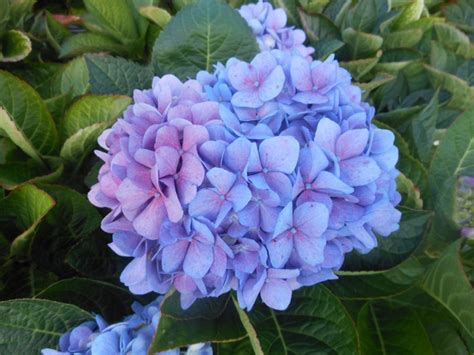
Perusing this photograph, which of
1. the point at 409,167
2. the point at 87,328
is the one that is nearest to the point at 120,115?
the point at 87,328

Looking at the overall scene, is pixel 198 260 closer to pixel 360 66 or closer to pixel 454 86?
pixel 360 66

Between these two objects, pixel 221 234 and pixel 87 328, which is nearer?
pixel 221 234

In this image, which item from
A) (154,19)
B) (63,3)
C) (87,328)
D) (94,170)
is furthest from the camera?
(63,3)

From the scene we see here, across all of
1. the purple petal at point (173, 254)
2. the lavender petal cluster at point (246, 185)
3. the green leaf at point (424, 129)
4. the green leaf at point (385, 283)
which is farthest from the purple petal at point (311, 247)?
the green leaf at point (424, 129)

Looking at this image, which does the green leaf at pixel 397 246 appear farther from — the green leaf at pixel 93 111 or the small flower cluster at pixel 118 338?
the green leaf at pixel 93 111

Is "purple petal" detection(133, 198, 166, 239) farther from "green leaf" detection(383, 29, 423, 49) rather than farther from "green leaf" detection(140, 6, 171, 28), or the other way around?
"green leaf" detection(383, 29, 423, 49)

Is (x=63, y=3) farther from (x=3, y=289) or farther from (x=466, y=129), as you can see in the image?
(x=466, y=129)

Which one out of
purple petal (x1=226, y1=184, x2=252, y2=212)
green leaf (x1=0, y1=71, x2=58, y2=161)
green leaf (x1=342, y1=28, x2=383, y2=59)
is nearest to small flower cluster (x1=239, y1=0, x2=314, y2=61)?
green leaf (x1=342, y1=28, x2=383, y2=59)
